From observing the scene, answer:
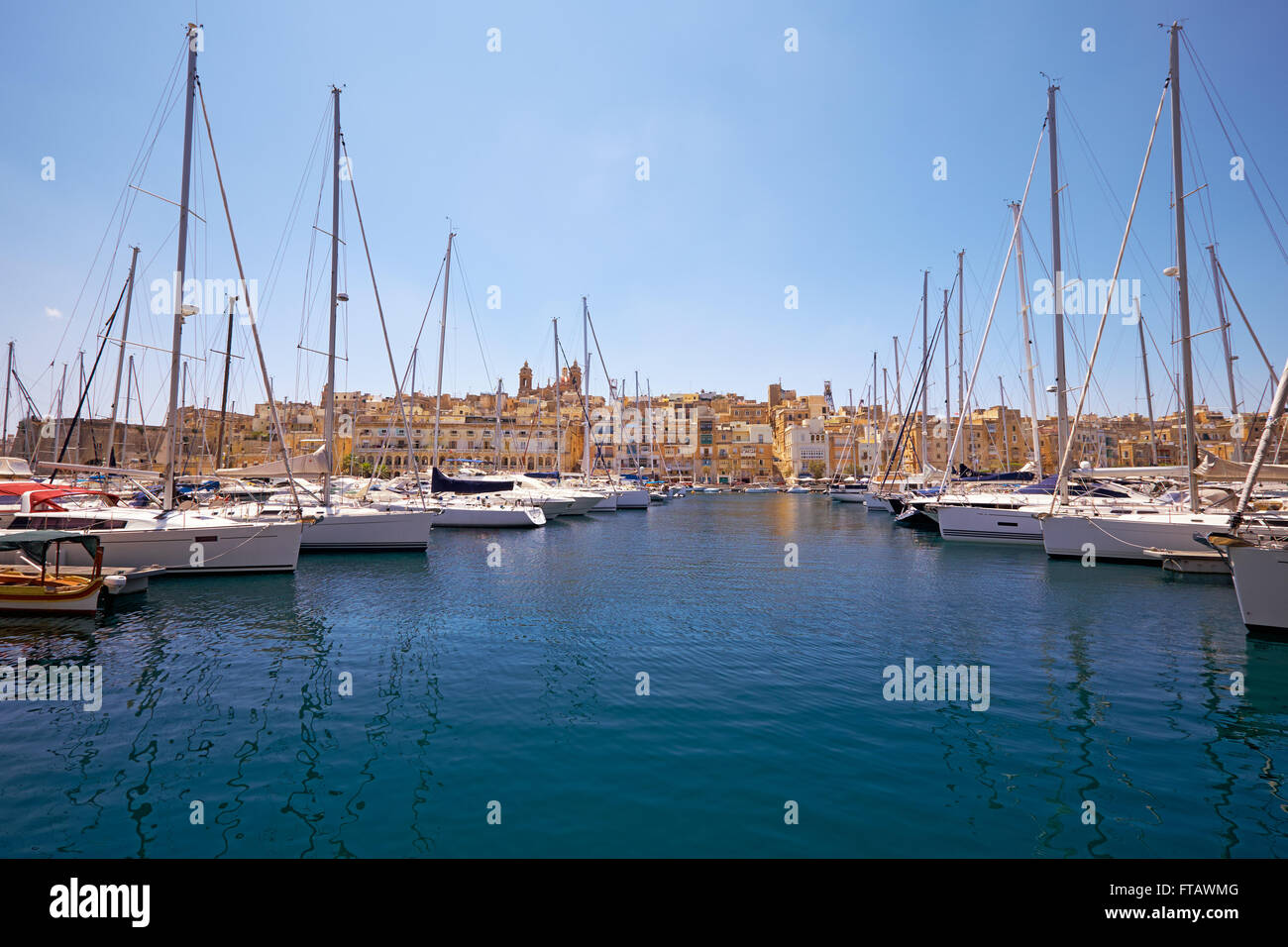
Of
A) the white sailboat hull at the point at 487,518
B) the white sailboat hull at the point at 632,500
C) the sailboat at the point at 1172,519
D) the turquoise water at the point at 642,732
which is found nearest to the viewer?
the turquoise water at the point at 642,732

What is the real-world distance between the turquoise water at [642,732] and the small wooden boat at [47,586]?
→ 1.80ft

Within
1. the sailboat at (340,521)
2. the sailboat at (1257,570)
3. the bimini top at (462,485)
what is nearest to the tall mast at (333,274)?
the sailboat at (340,521)

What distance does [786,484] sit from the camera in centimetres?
10725

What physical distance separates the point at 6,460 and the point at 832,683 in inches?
1194

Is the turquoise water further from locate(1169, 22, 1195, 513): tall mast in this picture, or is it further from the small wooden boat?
locate(1169, 22, 1195, 513): tall mast

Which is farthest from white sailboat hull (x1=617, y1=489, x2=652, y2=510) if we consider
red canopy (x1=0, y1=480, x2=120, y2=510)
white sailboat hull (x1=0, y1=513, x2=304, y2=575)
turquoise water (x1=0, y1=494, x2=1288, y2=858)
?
turquoise water (x1=0, y1=494, x2=1288, y2=858)

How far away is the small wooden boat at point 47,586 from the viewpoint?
1248 cm

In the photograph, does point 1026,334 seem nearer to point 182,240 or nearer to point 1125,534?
point 1125,534

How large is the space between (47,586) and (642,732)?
13003 mm

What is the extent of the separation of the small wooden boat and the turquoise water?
550 millimetres

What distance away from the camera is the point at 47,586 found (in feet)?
42.9

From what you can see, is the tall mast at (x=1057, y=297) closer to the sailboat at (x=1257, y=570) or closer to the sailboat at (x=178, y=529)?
the sailboat at (x=1257, y=570)
